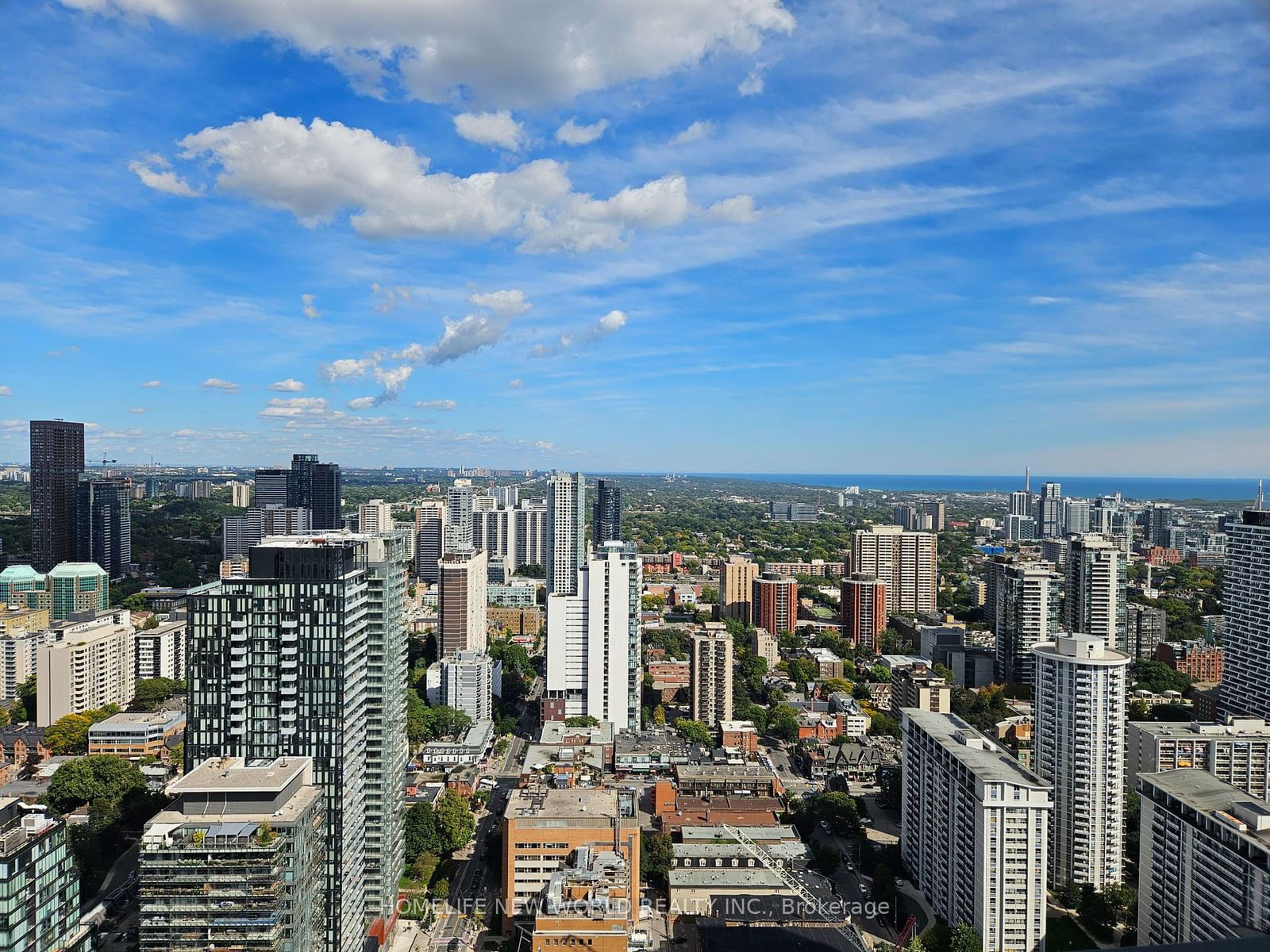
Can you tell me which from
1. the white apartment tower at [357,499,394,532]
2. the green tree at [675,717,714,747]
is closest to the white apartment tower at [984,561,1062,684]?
the green tree at [675,717,714,747]

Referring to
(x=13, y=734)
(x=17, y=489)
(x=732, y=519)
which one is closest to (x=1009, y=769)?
(x=13, y=734)

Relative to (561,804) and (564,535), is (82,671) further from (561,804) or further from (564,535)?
(564,535)

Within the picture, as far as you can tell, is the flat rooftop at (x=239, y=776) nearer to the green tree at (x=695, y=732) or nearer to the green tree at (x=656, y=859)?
the green tree at (x=656, y=859)

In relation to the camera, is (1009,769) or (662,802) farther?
(662,802)

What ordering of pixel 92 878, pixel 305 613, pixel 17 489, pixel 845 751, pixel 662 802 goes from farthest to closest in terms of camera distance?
pixel 17 489 < pixel 845 751 < pixel 662 802 < pixel 92 878 < pixel 305 613

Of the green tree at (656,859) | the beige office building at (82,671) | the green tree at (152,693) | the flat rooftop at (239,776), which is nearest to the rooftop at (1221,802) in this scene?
the green tree at (656,859)

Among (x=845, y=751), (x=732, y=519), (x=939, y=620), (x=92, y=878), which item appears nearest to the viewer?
(x=92, y=878)

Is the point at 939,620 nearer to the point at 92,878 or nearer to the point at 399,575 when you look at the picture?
the point at 399,575
